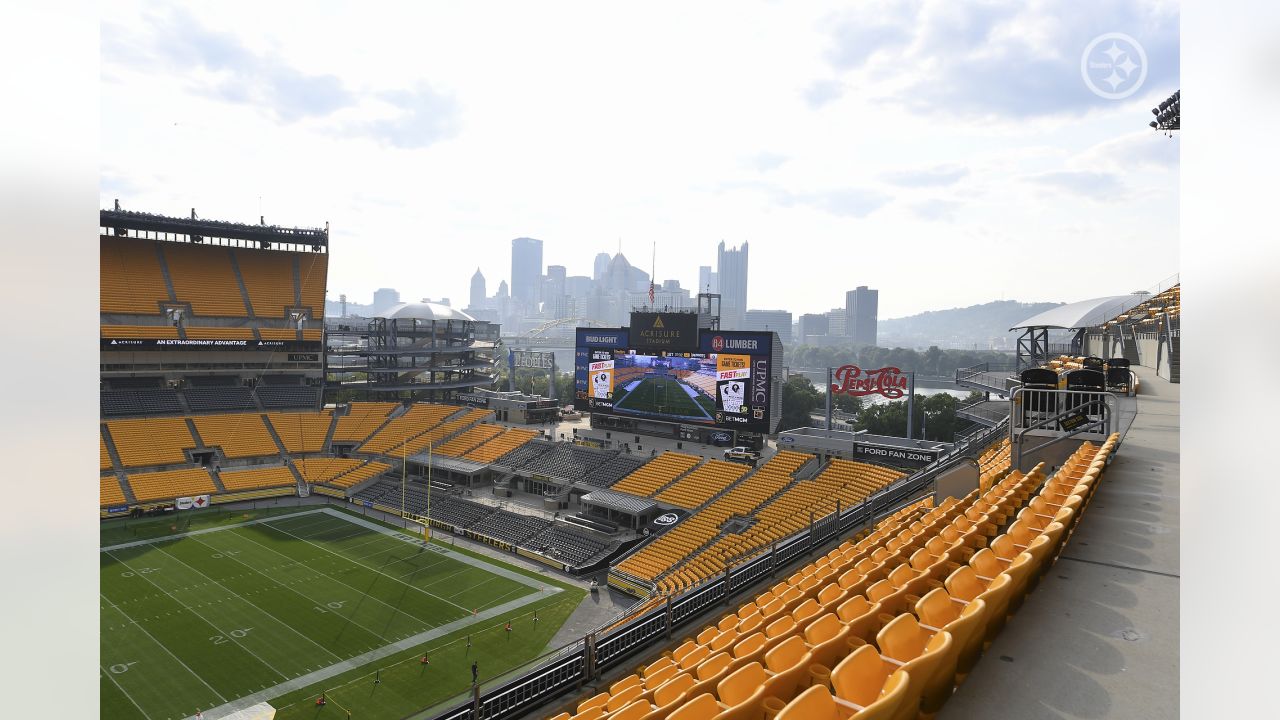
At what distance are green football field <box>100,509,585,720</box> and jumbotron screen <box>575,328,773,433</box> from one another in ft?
38.2

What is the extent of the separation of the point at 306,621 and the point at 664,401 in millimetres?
19168

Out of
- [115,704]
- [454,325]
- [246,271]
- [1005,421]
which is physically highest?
[246,271]

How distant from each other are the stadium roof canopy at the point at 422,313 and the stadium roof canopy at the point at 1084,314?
3983 cm

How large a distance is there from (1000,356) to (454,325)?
394 ft

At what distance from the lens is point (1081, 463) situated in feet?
36.0

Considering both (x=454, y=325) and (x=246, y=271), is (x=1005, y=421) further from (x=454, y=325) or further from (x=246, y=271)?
(x=246, y=271)

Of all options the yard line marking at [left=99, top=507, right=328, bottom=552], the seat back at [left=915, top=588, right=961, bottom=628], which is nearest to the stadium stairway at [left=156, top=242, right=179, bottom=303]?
the yard line marking at [left=99, top=507, right=328, bottom=552]

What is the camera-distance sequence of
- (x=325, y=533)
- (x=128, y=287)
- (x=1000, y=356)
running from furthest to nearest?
(x=1000, y=356), (x=128, y=287), (x=325, y=533)

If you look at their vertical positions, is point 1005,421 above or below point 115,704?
above

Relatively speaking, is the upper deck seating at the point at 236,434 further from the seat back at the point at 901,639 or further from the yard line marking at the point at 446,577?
the seat back at the point at 901,639

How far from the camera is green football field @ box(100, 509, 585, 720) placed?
722 inches

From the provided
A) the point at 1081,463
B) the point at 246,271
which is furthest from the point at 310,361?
the point at 1081,463

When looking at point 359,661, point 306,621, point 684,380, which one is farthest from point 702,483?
point 306,621

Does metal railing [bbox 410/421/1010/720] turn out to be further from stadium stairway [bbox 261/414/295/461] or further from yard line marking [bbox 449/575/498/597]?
stadium stairway [bbox 261/414/295/461]
